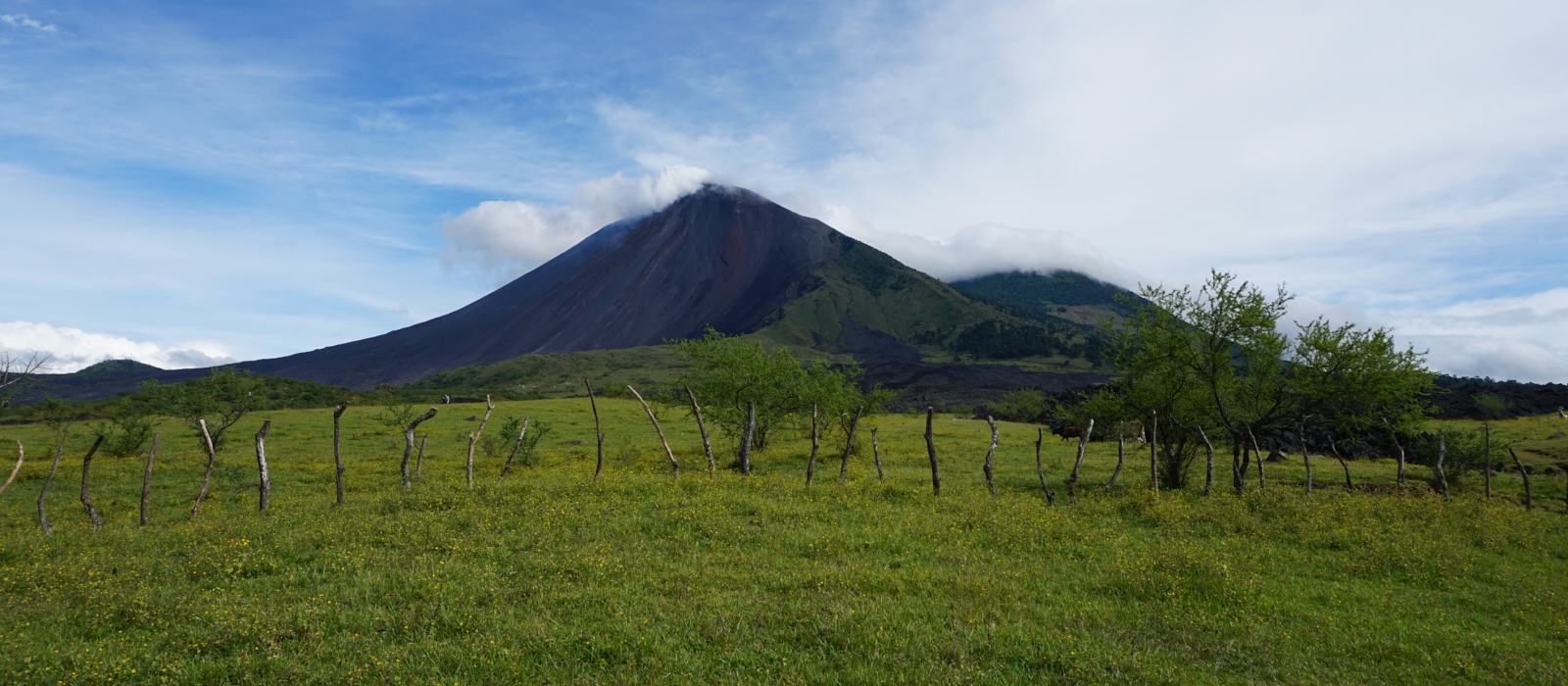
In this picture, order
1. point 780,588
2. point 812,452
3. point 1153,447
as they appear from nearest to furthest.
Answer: point 780,588
point 812,452
point 1153,447

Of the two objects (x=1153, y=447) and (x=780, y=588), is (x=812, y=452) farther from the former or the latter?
(x=1153, y=447)

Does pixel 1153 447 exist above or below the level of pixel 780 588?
above

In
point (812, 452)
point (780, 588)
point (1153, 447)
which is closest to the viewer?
point (780, 588)

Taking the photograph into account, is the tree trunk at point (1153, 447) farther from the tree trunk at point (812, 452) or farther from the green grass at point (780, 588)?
the tree trunk at point (812, 452)

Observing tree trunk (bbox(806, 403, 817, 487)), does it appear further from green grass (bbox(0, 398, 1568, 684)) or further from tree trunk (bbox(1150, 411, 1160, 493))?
tree trunk (bbox(1150, 411, 1160, 493))

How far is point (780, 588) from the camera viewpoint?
11938mm

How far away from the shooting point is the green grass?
8781 mm

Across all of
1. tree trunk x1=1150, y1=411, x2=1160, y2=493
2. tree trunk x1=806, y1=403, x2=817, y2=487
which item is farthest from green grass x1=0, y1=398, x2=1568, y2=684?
tree trunk x1=1150, y1=411, x2=1160, y2=493

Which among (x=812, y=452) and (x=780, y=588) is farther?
(x=812, y=452)

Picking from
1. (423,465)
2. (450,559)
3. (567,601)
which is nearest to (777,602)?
(567,601)

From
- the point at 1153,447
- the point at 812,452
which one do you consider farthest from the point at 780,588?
the point at 1153,447

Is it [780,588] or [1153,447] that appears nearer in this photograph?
[780,588]

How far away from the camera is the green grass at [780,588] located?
8781 millimetres

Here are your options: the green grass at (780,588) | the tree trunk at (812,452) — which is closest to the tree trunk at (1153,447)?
the green grass at (780,588)
